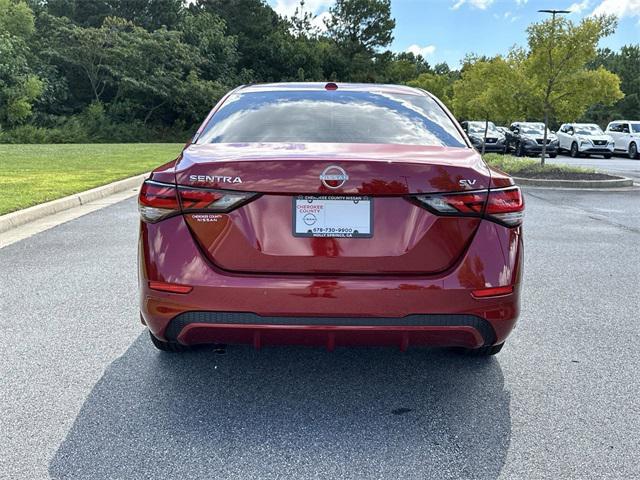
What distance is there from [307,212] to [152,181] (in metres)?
0.77

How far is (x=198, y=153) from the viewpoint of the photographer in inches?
118

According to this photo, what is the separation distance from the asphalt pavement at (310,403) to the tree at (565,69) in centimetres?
1202

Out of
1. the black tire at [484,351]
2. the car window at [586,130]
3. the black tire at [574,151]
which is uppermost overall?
the car window at [586,130]

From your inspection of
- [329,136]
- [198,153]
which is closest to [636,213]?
[329,136]

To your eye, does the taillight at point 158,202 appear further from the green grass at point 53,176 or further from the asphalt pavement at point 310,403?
the green grass at point 53,176

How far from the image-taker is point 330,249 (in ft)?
8.86

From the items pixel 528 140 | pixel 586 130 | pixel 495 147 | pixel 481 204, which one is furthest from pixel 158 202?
pixel 586 130

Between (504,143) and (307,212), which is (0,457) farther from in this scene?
(504,143)

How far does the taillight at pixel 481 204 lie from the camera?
274 centimetres

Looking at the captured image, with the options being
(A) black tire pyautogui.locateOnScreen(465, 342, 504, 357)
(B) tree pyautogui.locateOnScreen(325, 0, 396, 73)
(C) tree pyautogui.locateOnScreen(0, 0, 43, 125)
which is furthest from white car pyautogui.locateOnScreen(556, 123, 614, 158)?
(B) tree pyautogui.locateOnScreen(325, 0, 396, 73)

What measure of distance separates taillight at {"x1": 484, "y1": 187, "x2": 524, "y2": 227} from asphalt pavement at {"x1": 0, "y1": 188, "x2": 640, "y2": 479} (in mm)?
953

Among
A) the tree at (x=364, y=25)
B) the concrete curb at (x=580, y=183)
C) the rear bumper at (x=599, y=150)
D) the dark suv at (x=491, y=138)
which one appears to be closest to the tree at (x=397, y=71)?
the tree at (x=364, y=25)

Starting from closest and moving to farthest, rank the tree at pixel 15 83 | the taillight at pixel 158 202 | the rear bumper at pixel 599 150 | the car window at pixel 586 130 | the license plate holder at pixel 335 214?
1. the license plate holder at pixel 335 214
2. the taillight at pixel 158 202
3. the rear bumper at pixel 599 150
4. the car window at pixel 586 130
5. the tree at pixel 15 83

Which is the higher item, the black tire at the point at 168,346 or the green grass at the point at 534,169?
the black tire at the point at 168,346
